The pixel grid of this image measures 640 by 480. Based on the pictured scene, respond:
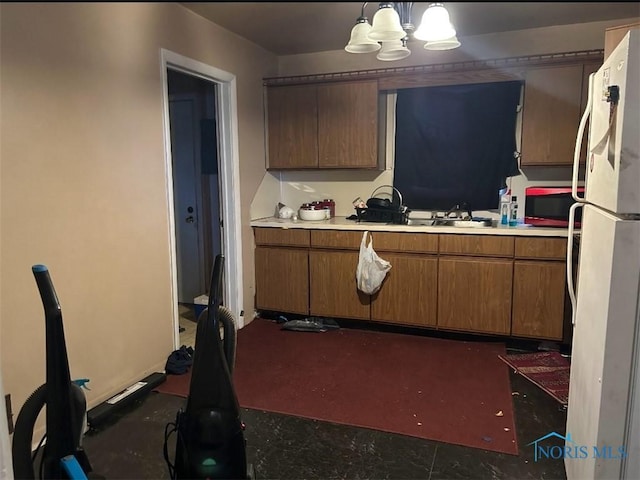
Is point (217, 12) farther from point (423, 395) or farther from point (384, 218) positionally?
point (423, 395)

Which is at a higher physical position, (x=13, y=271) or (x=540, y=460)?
(x=13, y=271)

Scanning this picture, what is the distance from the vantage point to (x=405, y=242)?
12.0 ft

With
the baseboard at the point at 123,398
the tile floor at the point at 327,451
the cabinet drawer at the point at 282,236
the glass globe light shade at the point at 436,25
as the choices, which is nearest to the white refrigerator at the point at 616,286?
the tile floor at the point at 327,451

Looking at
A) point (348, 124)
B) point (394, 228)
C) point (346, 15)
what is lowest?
point (394, 228)

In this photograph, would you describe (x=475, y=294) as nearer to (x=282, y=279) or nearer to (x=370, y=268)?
(x=370, y=268)

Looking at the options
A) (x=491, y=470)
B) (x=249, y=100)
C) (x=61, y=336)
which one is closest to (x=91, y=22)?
(x=249, y=100)

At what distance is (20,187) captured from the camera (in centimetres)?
213

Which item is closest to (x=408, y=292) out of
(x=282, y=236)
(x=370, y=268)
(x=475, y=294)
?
(x=370, y=268)

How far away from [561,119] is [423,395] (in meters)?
2.23

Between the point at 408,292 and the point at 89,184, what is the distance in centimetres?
236

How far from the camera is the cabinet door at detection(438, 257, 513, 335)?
11.3ft

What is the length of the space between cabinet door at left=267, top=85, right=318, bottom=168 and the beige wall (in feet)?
3.03

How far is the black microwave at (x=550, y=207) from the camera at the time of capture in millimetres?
3344

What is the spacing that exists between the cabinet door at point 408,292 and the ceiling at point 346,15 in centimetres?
178
